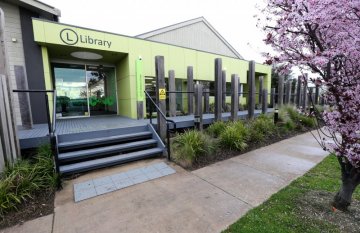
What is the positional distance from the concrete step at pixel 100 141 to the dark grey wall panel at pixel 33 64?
11.9 ft

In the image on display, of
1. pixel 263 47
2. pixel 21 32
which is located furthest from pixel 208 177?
pixel 21 32

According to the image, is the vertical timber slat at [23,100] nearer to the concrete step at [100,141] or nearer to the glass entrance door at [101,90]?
the concrete step at [100,141]

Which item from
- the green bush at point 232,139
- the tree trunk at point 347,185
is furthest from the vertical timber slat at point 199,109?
the tree trunk at point 347,185

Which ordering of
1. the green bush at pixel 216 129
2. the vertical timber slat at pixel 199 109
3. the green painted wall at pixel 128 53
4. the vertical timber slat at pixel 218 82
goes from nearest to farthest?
the green bush at pixel 216 129 → the vertical timber slat at pixel 199 109 → the green painted wall at pixel 128 53 → the vertical timber slat at pixel 218 82

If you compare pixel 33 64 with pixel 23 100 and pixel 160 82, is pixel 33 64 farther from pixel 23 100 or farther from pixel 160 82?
pixel 160 82

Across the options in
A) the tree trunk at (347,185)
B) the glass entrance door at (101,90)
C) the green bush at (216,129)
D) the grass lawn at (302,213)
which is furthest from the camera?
the glass entrance door at (101,90)

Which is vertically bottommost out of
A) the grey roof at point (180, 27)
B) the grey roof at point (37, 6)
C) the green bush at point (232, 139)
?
the green bush at point (232, 139)

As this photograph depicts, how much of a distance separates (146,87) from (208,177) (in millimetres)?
6051

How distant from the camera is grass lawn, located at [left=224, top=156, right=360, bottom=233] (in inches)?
90.1

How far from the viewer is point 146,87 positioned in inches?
346

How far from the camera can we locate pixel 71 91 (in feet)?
27.6

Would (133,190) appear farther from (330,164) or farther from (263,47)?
(330,164)

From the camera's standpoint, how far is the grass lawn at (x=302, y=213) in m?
2.29

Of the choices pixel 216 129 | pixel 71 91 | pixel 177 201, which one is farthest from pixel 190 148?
pixel 71 91
